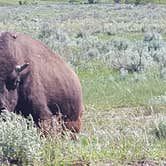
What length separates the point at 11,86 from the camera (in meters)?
9.79

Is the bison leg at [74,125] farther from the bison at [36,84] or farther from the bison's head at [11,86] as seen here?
the bison's head at [11,86]

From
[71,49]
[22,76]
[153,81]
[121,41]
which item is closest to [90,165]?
[22,76]

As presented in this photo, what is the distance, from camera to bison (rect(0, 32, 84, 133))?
983 centimetres

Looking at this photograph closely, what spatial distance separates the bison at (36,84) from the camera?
9828 mm

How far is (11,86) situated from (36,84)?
1.64ft

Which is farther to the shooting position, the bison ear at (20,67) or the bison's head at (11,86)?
the bison ear at (20,67)

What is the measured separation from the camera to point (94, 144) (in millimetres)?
8367

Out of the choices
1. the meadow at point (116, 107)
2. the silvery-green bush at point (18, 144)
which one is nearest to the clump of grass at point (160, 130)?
the meadow at point (116, 107)

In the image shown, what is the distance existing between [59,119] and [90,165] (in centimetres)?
332

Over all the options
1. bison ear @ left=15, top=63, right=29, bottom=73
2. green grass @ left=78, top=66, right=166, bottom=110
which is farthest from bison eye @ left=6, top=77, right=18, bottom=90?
green grass @ left=78, top=66, right=166, bottom=110

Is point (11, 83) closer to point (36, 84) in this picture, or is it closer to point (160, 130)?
point (36, 84)

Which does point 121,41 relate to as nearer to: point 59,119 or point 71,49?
point 71,49

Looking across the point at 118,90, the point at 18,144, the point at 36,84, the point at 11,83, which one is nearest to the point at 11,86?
the point at 11,83

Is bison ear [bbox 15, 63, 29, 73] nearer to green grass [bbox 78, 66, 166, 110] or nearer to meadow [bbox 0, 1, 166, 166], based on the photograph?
meadow [bbox 0, 1, 166, 166]
